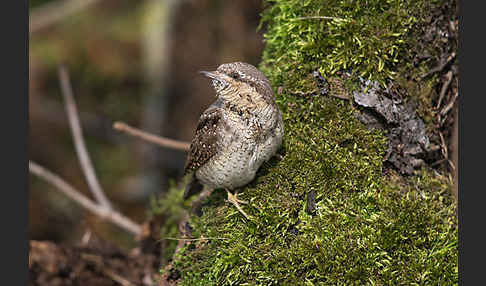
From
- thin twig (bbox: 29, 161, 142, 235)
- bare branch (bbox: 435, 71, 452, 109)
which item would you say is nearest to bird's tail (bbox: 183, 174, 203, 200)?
thin twig (bbox: 29, 161, 142, 235)

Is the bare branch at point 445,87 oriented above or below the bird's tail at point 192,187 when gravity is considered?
above

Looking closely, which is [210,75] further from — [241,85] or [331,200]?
[331,200]

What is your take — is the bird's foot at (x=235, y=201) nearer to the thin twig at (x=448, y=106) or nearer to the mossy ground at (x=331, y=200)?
the mossy ground at (x=331, y=200)

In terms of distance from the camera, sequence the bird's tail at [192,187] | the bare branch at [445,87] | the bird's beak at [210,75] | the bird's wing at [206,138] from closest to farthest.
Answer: the bird's beak at [210,75], the bird's wing at [206,138], the bare branch at [445,87], the bird's tail at [192,187]

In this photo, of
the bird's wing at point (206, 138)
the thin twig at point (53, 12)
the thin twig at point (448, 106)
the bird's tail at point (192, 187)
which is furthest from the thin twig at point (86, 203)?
the thin twig at point (53, 12)

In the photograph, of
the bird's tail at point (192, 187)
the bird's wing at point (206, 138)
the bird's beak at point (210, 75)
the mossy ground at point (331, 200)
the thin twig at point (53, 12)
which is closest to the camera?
the mossy ground at point (331, 200)

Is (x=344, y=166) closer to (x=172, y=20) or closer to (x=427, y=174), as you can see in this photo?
(x=427, y=174)

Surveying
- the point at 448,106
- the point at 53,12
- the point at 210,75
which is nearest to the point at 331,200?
the point at 210,75

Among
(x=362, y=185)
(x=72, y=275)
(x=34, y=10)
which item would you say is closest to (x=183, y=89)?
(x=34, y=10)
